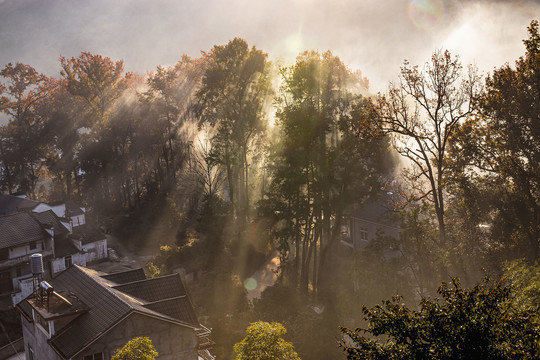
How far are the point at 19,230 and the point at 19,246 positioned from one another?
145 centimetres

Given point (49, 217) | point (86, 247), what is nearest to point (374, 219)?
point (86, 247)

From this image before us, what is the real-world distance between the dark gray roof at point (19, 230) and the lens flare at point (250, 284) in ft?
53.4

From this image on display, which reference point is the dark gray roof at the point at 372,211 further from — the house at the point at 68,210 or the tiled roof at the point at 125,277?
the house at the point at 68,210

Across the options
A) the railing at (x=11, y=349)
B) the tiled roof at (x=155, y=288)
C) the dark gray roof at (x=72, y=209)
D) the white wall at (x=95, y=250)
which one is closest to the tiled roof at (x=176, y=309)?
the tiled roof at (x=155, y=288)

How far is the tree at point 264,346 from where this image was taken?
12.9 meters

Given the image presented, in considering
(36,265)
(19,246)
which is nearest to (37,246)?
(19,246)

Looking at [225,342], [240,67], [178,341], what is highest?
[240,67]

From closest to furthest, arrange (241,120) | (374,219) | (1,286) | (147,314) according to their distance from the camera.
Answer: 1. (147,314)
2. (1,286)
3. (374,219)
4. (241,120)

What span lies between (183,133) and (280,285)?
25.9 m

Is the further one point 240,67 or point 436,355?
point 240,67

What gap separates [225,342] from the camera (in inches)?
898

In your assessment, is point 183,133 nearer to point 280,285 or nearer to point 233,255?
point 233,255

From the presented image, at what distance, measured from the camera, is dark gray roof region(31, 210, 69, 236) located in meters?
34.2

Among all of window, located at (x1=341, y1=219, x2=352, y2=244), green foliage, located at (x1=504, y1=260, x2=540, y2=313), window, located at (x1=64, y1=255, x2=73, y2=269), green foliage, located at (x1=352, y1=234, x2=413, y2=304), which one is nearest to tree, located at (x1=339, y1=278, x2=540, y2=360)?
green foliage, located at (x1=504, y1=260, x2=540, y2=313)
